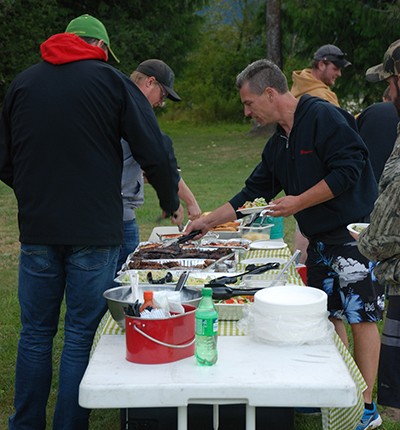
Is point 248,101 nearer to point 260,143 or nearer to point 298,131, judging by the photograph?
point 298,131

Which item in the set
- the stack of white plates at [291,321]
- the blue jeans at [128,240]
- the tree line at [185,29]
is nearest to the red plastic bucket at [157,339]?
the stack of white plates at [291,321]

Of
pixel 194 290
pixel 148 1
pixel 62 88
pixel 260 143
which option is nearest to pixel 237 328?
pixel 194 290

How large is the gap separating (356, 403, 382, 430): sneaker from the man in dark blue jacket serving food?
0.04 m

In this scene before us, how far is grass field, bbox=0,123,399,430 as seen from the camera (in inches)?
154

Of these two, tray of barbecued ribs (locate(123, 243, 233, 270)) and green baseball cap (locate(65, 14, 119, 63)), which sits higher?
green baseball cap (locate(65, 14, 119, 63))

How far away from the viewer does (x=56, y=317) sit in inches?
120

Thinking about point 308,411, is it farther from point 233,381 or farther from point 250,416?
point 233,381

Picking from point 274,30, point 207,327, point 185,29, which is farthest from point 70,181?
point 185,29

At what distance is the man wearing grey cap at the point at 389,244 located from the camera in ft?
7.95

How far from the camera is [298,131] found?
3.46m

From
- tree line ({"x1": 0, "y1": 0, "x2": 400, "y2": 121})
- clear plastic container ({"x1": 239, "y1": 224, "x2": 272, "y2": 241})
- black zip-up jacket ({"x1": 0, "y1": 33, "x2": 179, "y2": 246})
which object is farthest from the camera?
tree line ({"x1": 0, "y1": 0, "x2": 400, "y2": 121})

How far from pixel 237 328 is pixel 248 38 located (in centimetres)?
3403

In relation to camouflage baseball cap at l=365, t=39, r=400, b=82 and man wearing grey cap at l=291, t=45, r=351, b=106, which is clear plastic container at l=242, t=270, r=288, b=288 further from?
man wearing grey cap at l=291, t=45, r=351, b=106

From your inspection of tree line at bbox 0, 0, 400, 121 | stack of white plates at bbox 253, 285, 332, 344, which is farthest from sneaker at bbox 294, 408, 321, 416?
tree line at bbox 0, 0, 400, 121
